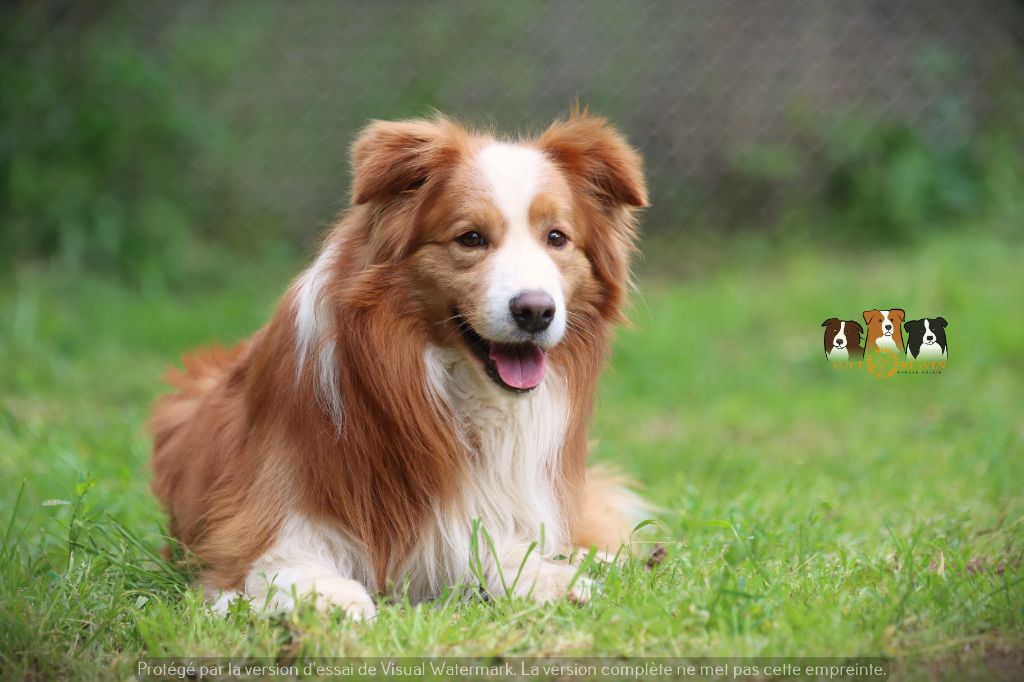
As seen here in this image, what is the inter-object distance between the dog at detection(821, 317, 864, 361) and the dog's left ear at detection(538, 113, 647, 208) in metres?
3.36

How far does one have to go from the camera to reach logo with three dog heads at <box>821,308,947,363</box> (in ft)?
21.3

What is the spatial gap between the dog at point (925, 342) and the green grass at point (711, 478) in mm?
159

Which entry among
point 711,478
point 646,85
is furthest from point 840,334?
point 646,85

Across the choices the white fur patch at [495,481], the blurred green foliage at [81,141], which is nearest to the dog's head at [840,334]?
the white fur patch at [495,481]

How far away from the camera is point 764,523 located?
4.14 metres

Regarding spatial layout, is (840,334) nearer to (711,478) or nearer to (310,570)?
(711,478)

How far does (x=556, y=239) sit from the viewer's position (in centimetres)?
365

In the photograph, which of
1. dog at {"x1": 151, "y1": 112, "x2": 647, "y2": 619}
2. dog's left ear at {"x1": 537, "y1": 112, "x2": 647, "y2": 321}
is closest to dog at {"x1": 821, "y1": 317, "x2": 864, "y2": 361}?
dog's left ear at {"x1": 537, "y1": 112, "x2": 647, "y2": 321}

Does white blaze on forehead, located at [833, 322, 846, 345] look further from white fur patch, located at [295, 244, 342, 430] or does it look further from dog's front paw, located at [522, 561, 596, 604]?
white fur patch, located at [295, 244, 342, 430]

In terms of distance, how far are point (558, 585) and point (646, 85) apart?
6.36 meters

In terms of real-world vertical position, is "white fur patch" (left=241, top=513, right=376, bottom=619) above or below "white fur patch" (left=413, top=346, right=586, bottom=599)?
below

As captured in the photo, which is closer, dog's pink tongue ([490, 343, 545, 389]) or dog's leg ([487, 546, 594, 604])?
dog's leg ([487, 546, 594, 604])

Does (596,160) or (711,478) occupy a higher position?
(596,160)

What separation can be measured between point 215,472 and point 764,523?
1922 millimetres
